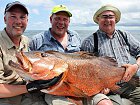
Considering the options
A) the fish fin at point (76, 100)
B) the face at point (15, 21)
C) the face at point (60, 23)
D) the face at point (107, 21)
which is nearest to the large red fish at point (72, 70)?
the fish fin at point (76, 100)

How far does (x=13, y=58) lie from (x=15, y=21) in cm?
72

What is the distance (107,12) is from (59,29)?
124 cm

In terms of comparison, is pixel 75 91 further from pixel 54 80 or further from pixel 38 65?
pixel 38 65

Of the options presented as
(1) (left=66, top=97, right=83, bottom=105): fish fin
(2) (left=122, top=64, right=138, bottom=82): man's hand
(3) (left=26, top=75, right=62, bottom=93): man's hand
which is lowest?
(1) (left=66, top=97, right=83, bottom=105): fish fin

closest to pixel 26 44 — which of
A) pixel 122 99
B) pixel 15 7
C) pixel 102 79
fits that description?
pixel 15 7

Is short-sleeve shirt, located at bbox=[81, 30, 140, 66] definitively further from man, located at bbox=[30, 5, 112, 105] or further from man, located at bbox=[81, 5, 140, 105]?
man, located at bbox=[30, 5, 112, 105]

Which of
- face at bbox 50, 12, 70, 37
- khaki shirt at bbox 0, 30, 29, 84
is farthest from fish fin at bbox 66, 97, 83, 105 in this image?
face at bbox 50, 12, 70, 37

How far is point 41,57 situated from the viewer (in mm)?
4926

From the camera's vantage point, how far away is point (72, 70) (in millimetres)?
5164

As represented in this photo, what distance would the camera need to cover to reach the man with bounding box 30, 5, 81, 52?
6.46m

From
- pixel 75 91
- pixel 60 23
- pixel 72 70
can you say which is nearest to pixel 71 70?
pixel 72 70

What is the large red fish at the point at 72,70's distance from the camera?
4742 millimetres

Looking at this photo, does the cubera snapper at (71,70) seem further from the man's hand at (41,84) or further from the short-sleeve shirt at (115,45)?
the short-sleeve shirt at (115,45)

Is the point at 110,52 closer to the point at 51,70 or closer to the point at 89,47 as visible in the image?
the point at 89,47
